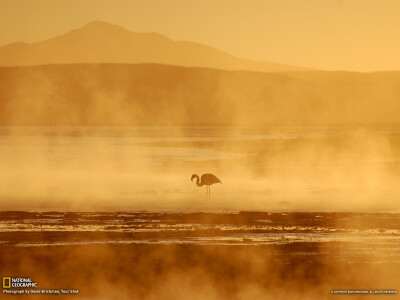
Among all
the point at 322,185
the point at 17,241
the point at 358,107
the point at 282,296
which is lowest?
the point at 282,296

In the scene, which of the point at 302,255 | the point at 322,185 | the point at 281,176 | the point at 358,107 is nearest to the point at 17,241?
the point at 302,255

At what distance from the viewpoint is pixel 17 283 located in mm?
10617

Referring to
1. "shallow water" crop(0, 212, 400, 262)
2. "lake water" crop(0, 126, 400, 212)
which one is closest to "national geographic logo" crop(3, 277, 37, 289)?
"shallow water" crop(0, 212, 400, 262)

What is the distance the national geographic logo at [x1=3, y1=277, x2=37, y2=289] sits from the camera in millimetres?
10570

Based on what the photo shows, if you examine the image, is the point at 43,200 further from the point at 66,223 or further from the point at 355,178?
the point at 355,178

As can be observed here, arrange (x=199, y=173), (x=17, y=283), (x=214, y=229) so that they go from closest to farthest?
1. (x=17, y=283)
2. (x=214, y=229)
3. (x=199, y=173)

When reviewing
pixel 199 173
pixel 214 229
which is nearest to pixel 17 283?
pixel 214 229

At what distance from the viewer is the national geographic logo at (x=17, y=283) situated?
34.7 ft

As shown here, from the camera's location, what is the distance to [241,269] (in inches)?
454

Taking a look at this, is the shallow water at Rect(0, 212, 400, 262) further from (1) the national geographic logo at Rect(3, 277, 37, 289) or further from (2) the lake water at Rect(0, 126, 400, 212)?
(1) the national geographic logo at Rect(3, 277, 37, 289)

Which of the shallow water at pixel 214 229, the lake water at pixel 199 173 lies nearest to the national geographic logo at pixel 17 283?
the shallow water at pixel 214 229

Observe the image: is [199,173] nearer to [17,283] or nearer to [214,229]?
[214,229]

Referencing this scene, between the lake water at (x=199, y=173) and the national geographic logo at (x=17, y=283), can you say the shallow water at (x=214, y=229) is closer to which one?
the lake water at (x=199, y=173)

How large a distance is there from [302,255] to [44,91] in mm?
138235
